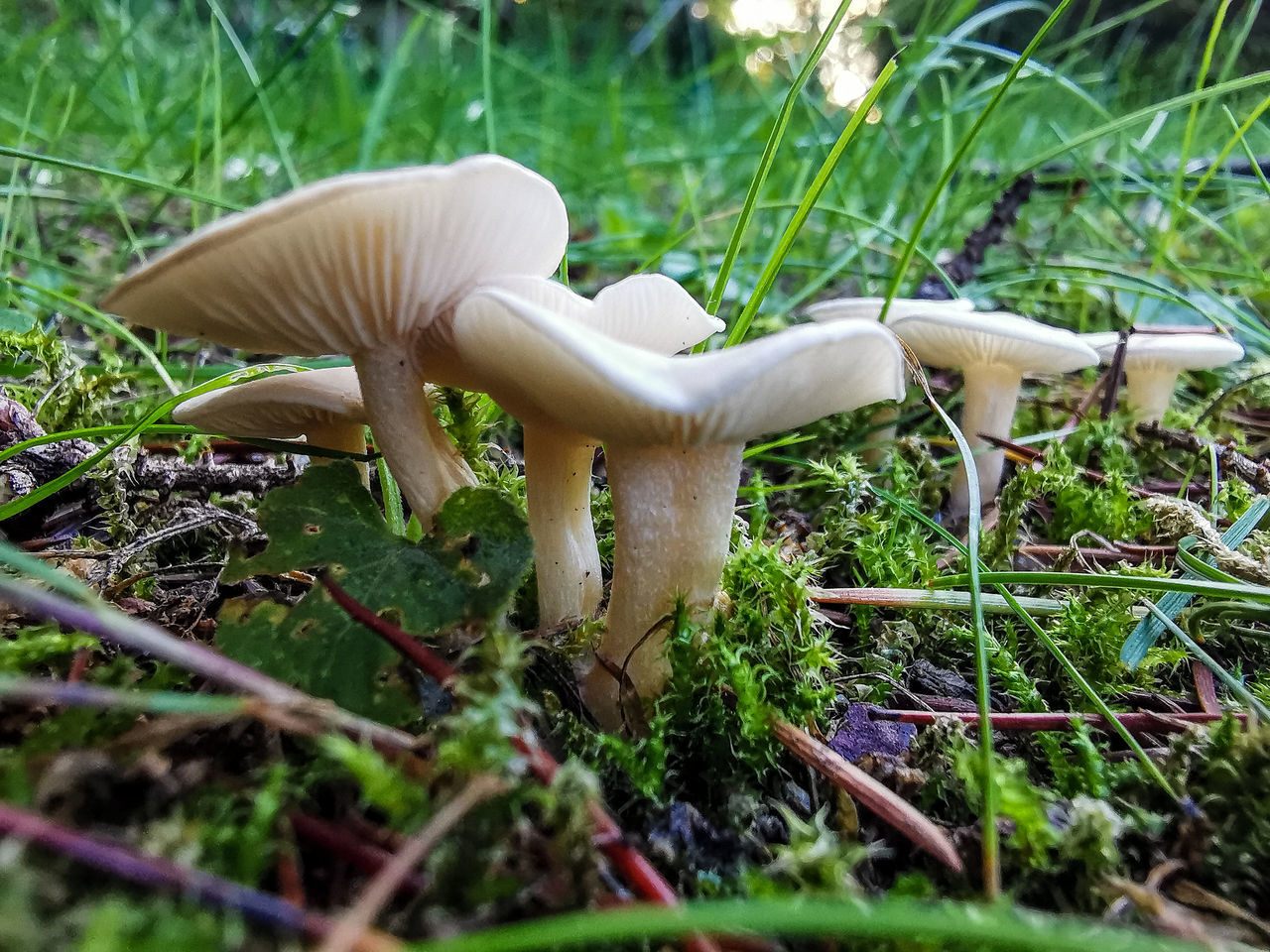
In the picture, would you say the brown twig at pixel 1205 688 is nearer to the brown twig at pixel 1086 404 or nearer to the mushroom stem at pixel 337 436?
the brown twig at pixel 1086 404

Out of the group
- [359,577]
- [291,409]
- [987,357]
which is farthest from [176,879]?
[987,357]

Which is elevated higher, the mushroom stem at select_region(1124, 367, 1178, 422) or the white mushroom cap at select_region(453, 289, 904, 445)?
the mushroom stem at select_region(1124, 367, 1178, 422)

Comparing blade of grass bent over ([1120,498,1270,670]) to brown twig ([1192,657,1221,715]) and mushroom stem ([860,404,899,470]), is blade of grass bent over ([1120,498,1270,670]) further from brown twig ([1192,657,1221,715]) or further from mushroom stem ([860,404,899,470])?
mushroom stem ([860,404,899,470])

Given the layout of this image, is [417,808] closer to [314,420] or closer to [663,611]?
[663,611]

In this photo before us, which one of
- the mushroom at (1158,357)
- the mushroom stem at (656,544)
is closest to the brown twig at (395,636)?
the mushroom stem at (656,544)

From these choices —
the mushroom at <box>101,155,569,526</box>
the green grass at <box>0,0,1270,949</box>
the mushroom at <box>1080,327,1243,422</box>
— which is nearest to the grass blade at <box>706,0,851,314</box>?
the green grass at <box>0,0,1270,949</box>

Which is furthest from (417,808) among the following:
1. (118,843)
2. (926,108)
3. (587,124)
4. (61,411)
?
(587,124)

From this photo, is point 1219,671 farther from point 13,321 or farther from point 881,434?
point 13,321
